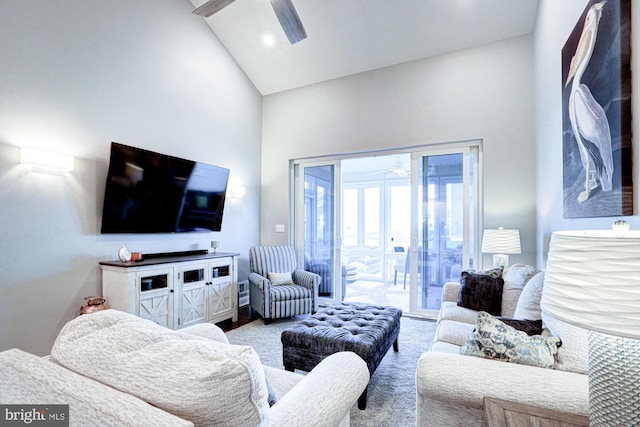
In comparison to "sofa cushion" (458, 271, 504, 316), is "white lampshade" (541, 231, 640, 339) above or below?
above

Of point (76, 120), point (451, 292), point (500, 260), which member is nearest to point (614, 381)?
point (451, 292)

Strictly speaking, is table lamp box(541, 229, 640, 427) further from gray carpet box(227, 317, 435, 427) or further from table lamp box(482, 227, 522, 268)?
table lamp box(482, 227, 522, 268)

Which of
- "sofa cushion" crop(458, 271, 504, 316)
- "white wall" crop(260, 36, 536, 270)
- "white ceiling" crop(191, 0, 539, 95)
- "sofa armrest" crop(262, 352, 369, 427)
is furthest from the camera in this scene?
"white wall" crop(260, 36, 536, 270)

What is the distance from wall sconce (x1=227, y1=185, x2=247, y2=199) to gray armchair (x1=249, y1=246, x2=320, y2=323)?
3.13 feet

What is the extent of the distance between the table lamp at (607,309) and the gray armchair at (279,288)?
3.18 metres

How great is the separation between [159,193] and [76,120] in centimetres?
100

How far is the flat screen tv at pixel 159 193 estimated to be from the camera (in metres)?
3.06

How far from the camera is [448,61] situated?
3953 millimetres

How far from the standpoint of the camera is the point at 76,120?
2857 mm

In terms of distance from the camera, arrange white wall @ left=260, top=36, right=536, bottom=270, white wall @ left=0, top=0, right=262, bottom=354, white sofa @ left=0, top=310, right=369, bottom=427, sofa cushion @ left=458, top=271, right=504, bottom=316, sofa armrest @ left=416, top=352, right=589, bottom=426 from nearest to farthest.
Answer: white sofa @ left=0, top=310, right=369, bottom=427 → sofa armrest @ left=416, top=352, right=589, bottom=426 → white wall @ left=0, top=0, right=262, bottom=354 → sofa cushion @ left=458, top=271, right=504, bottom=316 → white wall @ left=260, top=36, right=536, bottom=270

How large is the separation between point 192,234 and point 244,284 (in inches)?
48.9

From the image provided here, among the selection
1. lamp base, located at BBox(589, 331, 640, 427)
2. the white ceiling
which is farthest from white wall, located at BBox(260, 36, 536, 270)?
lamp base, located at BBox(589, 331, 640, 427)

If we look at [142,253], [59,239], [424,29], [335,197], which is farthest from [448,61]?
[59,239]

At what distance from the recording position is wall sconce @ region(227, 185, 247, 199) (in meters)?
4.59
